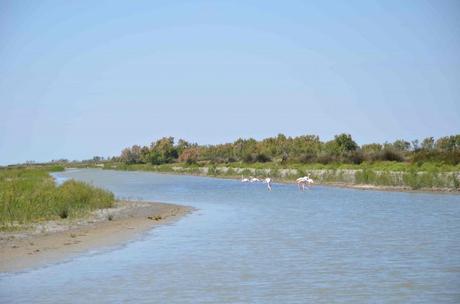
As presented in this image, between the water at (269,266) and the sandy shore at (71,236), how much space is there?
26.6 inches

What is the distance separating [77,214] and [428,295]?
17155 millimetres

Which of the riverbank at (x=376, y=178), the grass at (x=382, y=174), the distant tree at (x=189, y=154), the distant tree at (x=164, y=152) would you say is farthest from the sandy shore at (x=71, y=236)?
the distant tree at (x=164, y=152)

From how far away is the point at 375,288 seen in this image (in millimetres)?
12367

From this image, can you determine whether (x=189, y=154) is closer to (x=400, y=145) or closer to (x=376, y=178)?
(x=400, y=145)

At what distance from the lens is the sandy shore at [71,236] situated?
648 inches

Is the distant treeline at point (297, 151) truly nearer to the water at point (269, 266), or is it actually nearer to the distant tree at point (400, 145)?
the distant tree at point (400, 145)

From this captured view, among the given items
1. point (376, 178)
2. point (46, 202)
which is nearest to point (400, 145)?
point (376, 178)

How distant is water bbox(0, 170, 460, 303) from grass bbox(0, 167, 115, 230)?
169 inches

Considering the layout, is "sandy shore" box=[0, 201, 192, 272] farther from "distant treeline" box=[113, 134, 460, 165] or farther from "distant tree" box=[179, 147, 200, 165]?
"distant tree" box=[179, 147, 200, 165]

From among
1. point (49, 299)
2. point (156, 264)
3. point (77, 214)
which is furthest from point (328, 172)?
point (49, 299)

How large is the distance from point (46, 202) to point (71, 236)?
6.05 meters

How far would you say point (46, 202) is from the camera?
26141 mm

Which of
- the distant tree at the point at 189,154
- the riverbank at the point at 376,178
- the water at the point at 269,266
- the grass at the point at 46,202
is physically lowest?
the water at the point at 269,266

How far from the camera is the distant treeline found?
6153 centimetres
